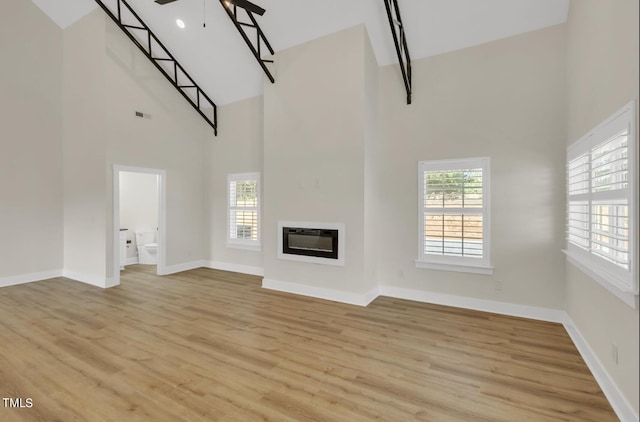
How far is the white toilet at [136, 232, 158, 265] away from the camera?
6.89 metres

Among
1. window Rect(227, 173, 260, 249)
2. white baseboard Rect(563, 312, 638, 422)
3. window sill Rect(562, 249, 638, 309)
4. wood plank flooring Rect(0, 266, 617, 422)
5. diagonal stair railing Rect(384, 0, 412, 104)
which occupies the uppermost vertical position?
diagonal stair railing Rect(384, 0, 412, 104)

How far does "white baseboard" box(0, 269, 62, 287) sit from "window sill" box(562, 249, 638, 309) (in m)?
8.07

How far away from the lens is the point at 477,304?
13.1 ft

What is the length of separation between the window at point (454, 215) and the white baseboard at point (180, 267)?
478 centimetres

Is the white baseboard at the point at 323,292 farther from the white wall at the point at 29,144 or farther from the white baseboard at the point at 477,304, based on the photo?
the white wall at the point at 29,144

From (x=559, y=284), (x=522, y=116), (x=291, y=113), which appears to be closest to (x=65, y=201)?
(x=291, y=113)

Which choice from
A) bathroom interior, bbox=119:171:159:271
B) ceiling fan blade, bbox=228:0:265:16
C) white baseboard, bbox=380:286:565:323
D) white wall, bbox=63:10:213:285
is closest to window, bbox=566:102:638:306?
white baseboard, bbox=380:286:565:323

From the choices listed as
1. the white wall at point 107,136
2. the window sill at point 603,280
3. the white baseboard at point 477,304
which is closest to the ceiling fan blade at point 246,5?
the white wall at point 107,136

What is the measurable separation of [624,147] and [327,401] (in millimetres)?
2734

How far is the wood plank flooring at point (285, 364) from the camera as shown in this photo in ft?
6.85

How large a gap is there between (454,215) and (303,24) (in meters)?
3.53

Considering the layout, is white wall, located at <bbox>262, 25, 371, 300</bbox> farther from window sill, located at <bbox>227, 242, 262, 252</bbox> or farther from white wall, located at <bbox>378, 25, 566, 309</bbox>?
window sill, located at <bbox>227, 242, 262, 252</bbox>

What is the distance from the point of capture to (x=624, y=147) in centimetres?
204

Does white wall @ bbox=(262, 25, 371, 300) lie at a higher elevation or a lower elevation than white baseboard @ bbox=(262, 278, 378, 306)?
higher
